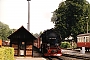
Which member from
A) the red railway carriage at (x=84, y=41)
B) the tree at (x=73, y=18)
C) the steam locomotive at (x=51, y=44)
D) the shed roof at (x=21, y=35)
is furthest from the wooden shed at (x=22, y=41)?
the tree at (x=73, y=18)

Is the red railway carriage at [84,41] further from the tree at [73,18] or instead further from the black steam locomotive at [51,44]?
the tree at [73,18]

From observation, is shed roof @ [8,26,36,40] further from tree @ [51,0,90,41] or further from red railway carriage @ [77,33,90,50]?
tree @ [51,0,90,41]

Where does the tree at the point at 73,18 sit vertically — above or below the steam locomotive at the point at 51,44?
above

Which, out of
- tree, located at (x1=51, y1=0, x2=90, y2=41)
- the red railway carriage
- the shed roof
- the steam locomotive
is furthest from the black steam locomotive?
tree, located at (x1=51, y1=0, x2=90, y2=41)

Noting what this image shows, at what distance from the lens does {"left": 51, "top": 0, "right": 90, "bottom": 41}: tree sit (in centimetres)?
6731

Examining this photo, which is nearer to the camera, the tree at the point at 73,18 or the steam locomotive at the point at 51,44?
the steam locomotive at the point at 51,44

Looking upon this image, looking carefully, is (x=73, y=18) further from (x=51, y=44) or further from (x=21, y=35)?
(x=21, y=35)

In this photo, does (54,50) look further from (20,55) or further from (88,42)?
(88,42)

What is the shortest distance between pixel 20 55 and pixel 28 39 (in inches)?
89.1

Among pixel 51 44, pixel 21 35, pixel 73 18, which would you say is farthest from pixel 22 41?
pixel 73 18

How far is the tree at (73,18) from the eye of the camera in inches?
2650

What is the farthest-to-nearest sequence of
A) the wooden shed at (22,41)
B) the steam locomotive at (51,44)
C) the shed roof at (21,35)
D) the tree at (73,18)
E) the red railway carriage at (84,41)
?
the tree at (73,18), the red railway carriage at (84,41), the steam locomotive at (51,44), the wooden shed at (22,41), the shed roof at (21,35)

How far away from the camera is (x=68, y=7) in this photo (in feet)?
231


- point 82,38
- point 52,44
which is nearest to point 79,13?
point 82,38
